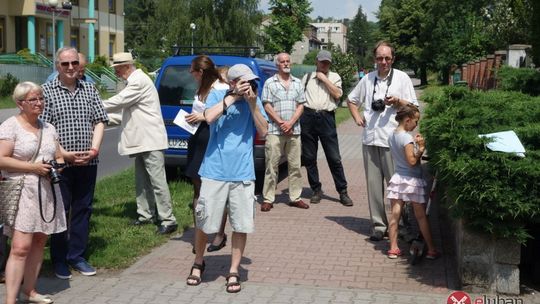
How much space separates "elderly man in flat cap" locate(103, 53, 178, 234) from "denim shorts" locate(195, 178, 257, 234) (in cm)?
198

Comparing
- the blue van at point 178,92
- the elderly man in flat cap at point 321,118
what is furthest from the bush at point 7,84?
the elderly man in flat cap at point 321,118

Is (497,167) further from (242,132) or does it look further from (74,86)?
(74,86)

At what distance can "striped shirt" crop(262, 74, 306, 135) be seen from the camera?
8641 mm

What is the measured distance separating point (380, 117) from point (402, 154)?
2.35 feet

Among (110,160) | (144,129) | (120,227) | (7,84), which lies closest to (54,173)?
(144,129)

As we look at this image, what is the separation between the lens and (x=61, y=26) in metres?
44.9

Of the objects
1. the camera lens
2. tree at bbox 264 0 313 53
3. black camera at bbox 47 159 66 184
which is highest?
tree at bbox 264 0 313 53

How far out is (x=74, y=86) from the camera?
19.5ft

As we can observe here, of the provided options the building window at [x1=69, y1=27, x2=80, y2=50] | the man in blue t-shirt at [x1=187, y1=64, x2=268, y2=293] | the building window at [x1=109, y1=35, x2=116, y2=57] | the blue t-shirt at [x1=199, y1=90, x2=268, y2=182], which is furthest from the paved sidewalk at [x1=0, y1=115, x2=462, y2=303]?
the building window at [x1=109, y1=35, x2=116, y2=57]

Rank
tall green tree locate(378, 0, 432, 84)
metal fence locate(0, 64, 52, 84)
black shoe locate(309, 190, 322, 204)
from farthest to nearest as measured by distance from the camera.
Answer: tall green tree locate(378, 0, 432, 84), metal fence locate(0, 64, 52, 84), black shoe locate(309, 190, 322, 204)

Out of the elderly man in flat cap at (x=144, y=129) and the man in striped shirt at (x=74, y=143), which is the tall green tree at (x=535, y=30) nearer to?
the elderly man in flat cap at (x=144, y=129)

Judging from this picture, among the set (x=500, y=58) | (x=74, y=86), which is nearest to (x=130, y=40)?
(x=500, y=58)

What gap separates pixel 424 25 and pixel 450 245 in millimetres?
66428

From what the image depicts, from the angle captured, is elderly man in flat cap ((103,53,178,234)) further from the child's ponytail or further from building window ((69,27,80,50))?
building window ((69,27,80,50))
